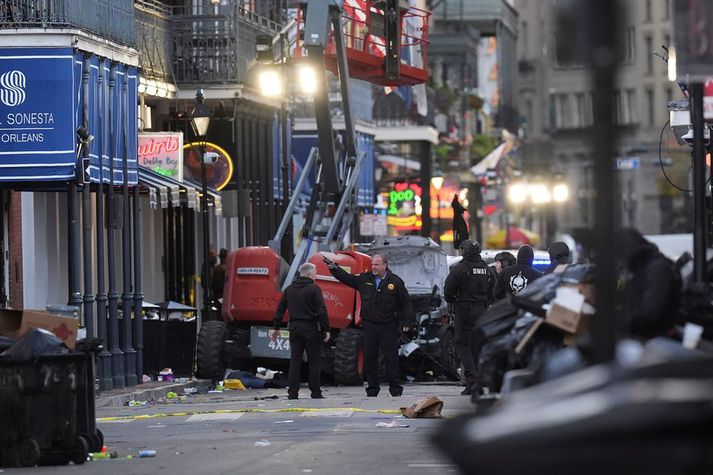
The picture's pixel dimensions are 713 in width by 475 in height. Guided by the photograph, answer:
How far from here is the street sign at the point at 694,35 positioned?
1315 centimetres

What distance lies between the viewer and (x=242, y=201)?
39.3 metres

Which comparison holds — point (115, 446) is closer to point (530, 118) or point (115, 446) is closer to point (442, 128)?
point (442, 128)

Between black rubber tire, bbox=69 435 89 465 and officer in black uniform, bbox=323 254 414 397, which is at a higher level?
officer in black uniform, bbox=323 254 414 397

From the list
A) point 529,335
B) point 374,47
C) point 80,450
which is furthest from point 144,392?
point 374,47

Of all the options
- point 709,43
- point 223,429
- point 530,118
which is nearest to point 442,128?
point 530,118

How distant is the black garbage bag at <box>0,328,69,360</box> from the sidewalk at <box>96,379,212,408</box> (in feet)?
25.8

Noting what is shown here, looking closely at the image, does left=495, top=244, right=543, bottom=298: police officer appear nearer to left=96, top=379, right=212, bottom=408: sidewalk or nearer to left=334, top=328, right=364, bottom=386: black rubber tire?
left=334, top=328, right=364, bottom=386: black rubber tire

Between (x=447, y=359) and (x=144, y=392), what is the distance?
516 centimetres

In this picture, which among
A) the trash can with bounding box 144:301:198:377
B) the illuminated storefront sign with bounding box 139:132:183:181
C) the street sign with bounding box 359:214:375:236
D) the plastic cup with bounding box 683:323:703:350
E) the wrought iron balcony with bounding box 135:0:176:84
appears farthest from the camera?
the street sign with bounding box 359:214:375:236

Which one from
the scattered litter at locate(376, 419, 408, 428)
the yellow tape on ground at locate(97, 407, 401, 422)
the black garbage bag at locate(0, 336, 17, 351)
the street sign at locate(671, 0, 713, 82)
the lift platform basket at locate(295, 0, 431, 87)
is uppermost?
the lift platform basket at locate(295, 0, 431, 87)

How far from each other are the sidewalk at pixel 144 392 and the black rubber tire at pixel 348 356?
2109 mm

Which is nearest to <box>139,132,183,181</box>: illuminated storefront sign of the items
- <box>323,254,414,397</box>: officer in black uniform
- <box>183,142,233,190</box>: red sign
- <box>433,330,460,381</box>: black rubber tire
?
<box>183,142,233,190</box>: red sign

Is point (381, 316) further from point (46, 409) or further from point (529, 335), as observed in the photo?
point (529, 335)

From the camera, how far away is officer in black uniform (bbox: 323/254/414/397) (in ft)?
80.2
